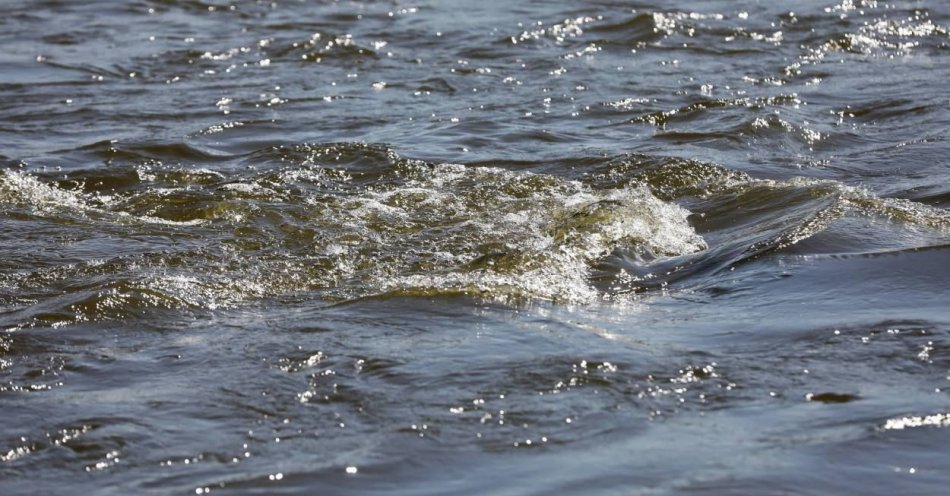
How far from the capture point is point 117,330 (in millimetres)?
4809

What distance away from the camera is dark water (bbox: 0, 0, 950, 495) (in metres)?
3.70

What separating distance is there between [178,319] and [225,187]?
227cm

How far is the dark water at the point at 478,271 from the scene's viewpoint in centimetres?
370

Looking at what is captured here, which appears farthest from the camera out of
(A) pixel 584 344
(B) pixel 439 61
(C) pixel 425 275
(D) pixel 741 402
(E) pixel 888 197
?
(B) pixel 439 61

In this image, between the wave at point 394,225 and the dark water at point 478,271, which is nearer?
the dark water at point 478,271

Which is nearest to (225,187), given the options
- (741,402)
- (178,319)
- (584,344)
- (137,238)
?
(137,238)

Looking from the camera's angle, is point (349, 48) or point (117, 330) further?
point (349, 48)

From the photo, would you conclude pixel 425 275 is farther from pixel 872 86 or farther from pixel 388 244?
pixel 872 86

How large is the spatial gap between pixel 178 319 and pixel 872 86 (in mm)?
6484

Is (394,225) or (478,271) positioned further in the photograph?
(394,225)

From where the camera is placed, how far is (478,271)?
5.45 meters

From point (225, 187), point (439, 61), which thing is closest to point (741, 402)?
point (225, 187)

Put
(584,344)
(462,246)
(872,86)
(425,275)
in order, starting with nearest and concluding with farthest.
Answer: (584,344)
(425,275)
(462,246)
(872,86)

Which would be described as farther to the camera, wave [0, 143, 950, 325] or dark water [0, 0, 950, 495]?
wave [0, 143, 950, 325]
